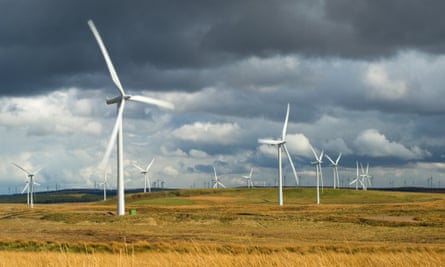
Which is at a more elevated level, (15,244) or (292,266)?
(292,266)

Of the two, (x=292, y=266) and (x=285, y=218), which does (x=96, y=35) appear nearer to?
(x=285, y=218)

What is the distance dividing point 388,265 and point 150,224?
75.0 m

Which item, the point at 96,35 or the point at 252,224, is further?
→ the point at 96,35

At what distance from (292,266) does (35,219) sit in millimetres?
101874

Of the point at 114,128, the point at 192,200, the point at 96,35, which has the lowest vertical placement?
the point at 192,200

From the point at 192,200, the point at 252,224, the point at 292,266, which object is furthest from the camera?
the point at 192,200

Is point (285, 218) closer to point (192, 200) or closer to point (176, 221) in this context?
point (176, 221)

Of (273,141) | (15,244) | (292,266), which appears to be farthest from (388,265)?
(273,141)

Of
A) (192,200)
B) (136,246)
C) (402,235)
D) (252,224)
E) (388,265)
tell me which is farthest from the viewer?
(192,200)

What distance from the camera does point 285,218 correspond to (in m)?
94.8

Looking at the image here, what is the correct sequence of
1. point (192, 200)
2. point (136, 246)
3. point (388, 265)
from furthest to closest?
point (192, 200) → point (136, 246) → point (388, 265)

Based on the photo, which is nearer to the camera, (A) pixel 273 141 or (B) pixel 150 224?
(B) pixel 150 224

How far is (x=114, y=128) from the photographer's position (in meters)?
87.4

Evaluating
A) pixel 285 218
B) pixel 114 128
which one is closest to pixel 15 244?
pixel 114 128
